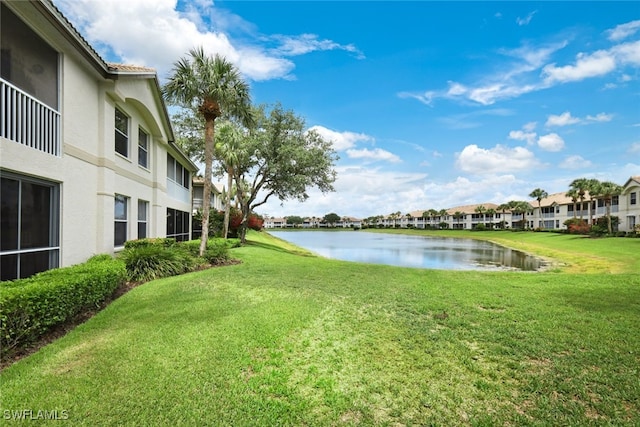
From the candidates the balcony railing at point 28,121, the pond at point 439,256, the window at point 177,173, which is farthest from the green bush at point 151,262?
the pond at point 439,256

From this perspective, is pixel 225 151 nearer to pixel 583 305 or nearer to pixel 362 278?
pixel 362 278

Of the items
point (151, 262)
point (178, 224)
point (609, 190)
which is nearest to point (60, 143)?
point (151, 262)

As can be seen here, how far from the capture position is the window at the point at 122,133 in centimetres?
1155

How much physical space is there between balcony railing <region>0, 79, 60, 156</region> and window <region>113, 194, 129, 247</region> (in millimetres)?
3958

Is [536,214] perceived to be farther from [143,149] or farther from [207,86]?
[143,149]

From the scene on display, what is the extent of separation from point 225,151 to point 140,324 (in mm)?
20522

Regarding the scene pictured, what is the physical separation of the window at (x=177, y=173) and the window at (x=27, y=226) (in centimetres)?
1068

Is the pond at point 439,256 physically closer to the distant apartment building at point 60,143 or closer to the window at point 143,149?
the window at point 143,149

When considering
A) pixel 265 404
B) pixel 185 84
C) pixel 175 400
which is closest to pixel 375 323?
pixel 265 404

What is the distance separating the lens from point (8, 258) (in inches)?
255

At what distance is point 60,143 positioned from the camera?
7.95 meters

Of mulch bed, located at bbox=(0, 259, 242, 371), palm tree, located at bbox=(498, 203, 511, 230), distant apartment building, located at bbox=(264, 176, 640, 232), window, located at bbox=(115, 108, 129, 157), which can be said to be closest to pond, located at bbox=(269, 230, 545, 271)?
window, located at bbox=(115, 108, 129, 157)

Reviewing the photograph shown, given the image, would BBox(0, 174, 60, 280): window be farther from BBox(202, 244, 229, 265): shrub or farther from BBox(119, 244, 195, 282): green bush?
BBox(202, 244, 229, 265): shrub

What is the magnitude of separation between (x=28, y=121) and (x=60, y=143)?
1154 millimetres
